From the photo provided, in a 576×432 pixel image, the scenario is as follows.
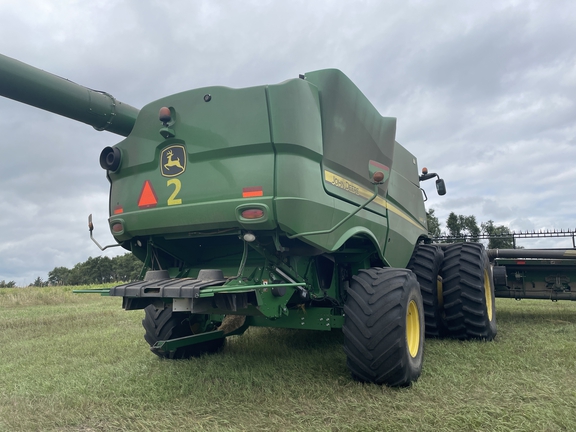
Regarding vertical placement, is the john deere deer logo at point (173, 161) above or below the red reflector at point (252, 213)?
above

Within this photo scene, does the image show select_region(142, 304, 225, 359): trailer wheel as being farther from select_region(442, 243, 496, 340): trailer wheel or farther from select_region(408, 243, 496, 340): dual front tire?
select_region(442, 243, 496, 340): trailer wheel

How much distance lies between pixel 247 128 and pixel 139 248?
1.86 metres

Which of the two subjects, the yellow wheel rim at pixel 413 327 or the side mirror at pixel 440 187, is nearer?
the yellow wheel rim at pixel 413 327

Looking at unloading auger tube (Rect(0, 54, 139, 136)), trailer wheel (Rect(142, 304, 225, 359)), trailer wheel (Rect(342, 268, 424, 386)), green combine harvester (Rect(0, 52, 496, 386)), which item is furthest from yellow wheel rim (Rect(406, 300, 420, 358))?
unloading auger tube (Rect(0, 54, 139, 136))

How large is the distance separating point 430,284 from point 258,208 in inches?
123

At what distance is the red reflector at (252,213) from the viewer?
3285mm

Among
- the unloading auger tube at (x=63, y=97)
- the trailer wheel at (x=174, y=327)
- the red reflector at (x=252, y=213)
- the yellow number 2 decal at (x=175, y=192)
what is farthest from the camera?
the trailer wheel at (x=174, y=327)

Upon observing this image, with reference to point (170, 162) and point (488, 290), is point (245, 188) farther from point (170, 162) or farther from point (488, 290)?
point (488, 290)

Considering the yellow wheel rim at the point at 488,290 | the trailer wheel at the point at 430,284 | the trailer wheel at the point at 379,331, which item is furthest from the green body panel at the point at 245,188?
the yellow wheel rim at the point at 488,290

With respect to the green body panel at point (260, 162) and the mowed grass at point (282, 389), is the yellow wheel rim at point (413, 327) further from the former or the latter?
the green body panel at point (260, 162)

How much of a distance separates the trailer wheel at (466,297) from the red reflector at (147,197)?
3.79 m

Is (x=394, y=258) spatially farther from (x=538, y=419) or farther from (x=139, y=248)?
(x=139, y=248)

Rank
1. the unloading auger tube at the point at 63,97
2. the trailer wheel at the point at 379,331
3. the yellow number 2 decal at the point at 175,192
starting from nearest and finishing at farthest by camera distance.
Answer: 1. the trailer wheel at the point at 379,331
2. the unloading auger tube at the point at 63,97
3. the yellow number 2 decal at the point at 175,192

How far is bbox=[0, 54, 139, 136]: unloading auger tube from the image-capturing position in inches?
142
